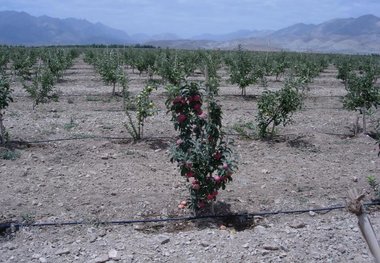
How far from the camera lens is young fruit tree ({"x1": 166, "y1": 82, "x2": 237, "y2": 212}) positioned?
490 cm

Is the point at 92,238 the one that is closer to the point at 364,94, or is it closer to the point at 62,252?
the point at 62,252

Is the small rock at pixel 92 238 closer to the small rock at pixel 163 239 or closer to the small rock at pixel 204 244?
the small rock at pixel 163 239

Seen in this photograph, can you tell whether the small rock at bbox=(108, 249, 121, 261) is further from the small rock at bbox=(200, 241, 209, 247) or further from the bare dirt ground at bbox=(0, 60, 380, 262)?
the small rock at bbox=(200, 241, 209, 247)

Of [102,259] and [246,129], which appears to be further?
[246,129]

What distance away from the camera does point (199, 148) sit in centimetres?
495

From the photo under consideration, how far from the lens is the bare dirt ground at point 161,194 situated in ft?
14.3

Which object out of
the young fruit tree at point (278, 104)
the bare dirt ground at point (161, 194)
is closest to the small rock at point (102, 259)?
the bare dirt ground at point (161, 194)

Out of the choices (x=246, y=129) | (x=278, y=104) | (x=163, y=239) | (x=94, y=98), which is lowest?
(x=163, y=239)

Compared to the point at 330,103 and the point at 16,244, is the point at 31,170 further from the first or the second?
the point at 330,103

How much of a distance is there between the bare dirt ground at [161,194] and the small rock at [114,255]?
1 centimetres

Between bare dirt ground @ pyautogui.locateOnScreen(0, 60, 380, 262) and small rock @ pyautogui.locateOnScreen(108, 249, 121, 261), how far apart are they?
10 mm

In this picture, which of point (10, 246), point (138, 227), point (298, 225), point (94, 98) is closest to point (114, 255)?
point (138, 227)

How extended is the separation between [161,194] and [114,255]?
1.55 meters

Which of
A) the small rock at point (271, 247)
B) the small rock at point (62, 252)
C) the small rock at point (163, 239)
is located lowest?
the small rock at point (62, 252)
